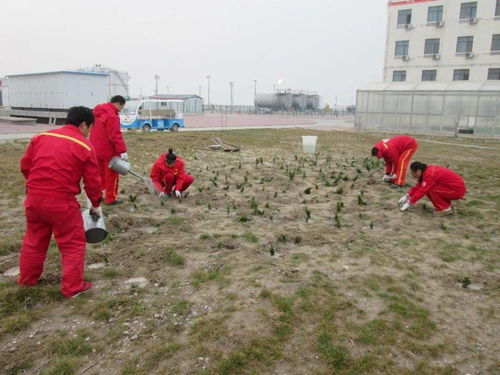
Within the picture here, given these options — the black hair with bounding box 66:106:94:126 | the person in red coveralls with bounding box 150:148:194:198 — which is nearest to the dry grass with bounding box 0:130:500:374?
the person in red coveralls with bounding box 150:148:194:198

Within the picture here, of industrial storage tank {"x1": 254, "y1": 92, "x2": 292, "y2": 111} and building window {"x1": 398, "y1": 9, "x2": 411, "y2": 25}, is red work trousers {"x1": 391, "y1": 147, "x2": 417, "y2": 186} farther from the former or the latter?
industrial storage tank {"x1": 254, "y1": 92, "x2": 292, "y2": 111}

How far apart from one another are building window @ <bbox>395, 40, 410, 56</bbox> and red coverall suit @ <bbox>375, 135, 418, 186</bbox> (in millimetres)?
33936

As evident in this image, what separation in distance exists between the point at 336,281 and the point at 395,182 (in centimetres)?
543

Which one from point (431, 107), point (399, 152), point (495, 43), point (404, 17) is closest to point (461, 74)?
point (495, 43)

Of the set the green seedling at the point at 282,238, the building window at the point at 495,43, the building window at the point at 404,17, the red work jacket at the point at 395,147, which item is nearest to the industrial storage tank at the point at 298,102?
the building window at the point at 404,17

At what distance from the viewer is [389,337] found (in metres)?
3.27

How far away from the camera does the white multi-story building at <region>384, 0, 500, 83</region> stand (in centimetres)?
3478

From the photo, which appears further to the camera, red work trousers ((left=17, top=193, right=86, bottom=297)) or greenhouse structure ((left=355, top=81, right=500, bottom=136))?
greenhouse structure ((left=355, top=81, right=500, bottom=136))

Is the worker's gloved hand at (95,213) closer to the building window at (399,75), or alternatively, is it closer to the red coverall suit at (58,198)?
the red coverall suit at (58,198)

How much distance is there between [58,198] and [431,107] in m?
26.8

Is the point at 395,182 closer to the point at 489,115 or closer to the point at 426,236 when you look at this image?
Answer: the point at 426,236

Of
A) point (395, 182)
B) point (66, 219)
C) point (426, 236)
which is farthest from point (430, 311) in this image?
point (395, 182)

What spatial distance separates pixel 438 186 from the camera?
6.93 meters

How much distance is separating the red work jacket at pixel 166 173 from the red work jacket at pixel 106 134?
36.4 inches
